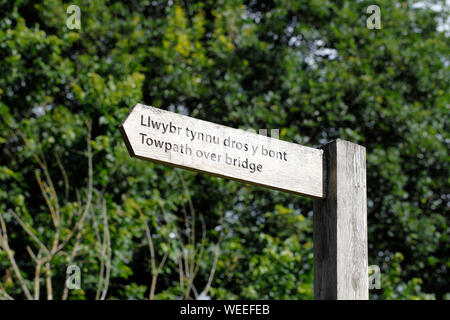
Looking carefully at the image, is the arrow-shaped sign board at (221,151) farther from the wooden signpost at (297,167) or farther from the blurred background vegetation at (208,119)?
the blurred background vegetation at (208,119)

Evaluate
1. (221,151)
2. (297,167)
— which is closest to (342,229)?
(297,167)

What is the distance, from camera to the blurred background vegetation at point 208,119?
18.7 feet

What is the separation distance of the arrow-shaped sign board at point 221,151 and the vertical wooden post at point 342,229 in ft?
0.23

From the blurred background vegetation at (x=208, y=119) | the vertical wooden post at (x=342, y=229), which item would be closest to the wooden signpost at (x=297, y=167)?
the vertical wooden post at (x=342, y=229)

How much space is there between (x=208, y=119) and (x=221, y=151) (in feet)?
15.0

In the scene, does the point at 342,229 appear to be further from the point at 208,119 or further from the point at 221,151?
the point at 208,119

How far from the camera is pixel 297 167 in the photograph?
251 cm

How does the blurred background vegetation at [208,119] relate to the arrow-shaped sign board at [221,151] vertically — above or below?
above

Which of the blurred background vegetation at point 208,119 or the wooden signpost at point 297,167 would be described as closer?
the wooden signpost at point 297,167

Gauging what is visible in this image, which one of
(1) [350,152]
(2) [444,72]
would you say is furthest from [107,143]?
(2) [444,72]

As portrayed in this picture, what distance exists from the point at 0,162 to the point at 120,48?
182 centimetres

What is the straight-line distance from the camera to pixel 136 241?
6.33m

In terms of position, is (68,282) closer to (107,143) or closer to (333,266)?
(107,143)
